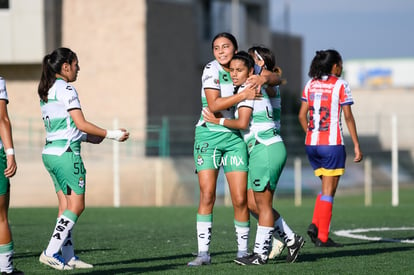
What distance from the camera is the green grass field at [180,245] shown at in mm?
8492

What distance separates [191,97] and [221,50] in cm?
2957

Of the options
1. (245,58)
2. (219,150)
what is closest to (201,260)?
(219,150)

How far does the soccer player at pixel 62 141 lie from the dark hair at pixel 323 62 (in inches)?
119

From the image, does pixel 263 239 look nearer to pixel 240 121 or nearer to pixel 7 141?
pixel 240 121

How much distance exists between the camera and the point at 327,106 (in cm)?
1052

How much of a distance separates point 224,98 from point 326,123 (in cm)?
234

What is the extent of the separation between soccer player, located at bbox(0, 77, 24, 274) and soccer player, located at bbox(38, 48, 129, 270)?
779mm

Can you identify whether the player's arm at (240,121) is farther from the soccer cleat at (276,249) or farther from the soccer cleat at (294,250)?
the soccer cleat at (276,249)

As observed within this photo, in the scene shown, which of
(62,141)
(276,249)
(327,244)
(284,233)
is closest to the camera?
(62,141)

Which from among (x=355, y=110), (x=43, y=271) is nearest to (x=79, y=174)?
(x=43, y=271)

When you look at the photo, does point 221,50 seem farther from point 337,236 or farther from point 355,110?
point 355,110

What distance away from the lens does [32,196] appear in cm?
2802

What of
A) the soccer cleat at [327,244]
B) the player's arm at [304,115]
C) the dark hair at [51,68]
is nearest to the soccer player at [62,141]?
the dark hair at [51,68]

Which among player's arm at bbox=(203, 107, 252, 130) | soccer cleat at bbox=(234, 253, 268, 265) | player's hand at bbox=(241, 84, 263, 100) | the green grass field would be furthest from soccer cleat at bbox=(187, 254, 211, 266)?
player's hand at bbox=(241, 84, 263, 100)
